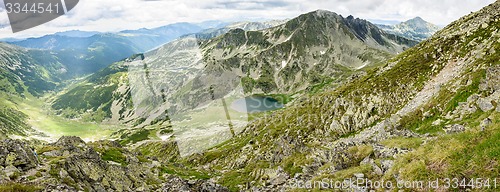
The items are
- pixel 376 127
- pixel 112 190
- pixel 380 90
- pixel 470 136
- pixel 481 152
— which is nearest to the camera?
pixel 481 152

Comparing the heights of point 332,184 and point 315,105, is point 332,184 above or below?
above

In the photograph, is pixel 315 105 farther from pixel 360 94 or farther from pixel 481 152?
pixel 481 152

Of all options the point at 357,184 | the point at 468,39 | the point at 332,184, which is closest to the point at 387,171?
the point at 357,184

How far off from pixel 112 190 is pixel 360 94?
349ft

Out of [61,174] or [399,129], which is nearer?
[61,174]

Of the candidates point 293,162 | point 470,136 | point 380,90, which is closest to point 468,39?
point 380,90

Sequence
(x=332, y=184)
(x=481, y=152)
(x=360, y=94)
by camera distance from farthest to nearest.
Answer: (x=360, y=94) → (x=332, y=184) → (x=481, y=152)

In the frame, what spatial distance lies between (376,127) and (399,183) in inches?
2881

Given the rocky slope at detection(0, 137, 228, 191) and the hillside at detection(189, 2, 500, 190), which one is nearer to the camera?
the hillside at detection(189, 2, 500, 190)

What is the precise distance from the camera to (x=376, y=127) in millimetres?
94688

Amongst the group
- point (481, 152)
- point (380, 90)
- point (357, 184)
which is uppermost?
point (481, 152)

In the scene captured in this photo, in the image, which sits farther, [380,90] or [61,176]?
[380,90]

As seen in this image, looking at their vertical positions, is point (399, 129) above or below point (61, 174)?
below

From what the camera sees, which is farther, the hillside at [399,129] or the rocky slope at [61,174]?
the rocky slope at [61,174]
